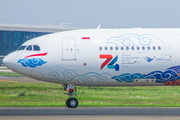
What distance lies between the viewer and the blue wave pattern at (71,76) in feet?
93.0

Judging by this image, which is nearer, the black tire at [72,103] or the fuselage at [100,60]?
the fuselage at [100,60]

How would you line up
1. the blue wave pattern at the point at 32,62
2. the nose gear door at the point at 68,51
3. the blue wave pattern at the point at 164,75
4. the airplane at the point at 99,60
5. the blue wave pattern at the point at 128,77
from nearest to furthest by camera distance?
the blue wave pattern at the point at 32,62, the airplane at the point at 99,60, the nose gear door at the point at 68,51, the blue wave pattern at the point at 128,77, the blue wave pattern at the point at 164,75

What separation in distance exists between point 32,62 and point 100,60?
13.6ft

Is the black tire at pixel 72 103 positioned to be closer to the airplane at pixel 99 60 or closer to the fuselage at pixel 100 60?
the airplane at pixel 99 60

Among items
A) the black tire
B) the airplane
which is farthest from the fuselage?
the black tire

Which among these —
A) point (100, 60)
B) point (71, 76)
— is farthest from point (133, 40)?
point (71, 76)

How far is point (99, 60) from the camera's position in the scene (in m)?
28.5

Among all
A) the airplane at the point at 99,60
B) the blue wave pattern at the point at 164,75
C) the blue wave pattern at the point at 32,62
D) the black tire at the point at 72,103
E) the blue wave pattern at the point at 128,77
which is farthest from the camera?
the black tire at the point at 72,103

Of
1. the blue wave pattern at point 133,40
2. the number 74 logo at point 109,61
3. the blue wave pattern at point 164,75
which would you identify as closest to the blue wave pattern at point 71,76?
the number 74 logo at point 109,61

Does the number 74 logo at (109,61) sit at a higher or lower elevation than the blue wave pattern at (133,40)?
lower

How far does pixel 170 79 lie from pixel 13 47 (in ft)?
415

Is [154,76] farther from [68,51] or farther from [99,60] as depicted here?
[68,51]

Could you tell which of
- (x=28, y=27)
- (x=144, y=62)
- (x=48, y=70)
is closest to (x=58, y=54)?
(x=48, y=70)

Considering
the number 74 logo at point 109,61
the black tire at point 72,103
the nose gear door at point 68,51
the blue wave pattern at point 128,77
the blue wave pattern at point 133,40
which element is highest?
the blue wave pattern at point 133,40
